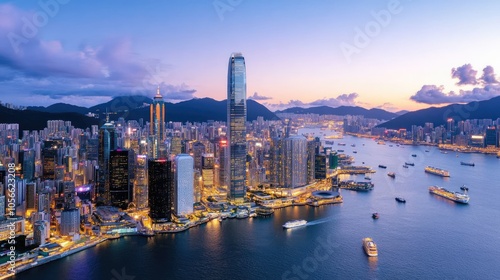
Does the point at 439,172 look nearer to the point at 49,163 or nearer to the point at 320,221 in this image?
the point at 320,221

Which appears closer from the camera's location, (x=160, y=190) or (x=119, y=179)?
(x=160, y=190)

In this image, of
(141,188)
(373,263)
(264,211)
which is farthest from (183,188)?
(373,263)

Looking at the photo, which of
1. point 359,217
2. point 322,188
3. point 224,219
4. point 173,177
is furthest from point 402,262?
point 322,188

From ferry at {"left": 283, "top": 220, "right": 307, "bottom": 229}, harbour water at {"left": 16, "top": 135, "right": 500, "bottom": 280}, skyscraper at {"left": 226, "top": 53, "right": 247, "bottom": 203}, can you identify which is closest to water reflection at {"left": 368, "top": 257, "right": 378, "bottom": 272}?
harbour water at {"left": 16, "top": 135, "right": 500, "bottom": 280}

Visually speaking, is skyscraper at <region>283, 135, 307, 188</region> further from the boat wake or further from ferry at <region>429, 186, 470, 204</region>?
ferry at <region>429, 186, 470, 204</region>

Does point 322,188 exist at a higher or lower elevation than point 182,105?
lower

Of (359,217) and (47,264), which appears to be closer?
(47,264)

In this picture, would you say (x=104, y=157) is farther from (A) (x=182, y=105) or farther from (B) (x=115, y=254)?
(A) (x=182, y=105)
